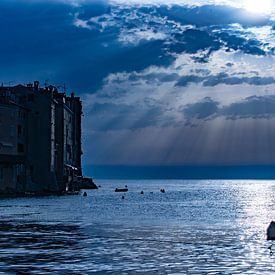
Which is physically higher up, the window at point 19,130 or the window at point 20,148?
the window at point 19,130

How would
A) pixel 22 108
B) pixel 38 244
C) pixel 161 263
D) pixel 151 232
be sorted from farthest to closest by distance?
pixel 22 108, pixel 151 232, pixel 38 244, pixel 161 263

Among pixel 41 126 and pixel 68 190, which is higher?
pixel 41 126

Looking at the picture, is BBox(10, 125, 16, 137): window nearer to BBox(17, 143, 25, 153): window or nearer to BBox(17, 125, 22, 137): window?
BBox(17, 125, 22, 137): window

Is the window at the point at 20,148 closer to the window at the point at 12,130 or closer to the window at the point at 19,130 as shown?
the window at the point at 19,130

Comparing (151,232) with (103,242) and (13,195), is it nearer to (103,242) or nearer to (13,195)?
(103,242)

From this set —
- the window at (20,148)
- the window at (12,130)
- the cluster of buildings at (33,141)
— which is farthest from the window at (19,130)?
the window at (12,130)

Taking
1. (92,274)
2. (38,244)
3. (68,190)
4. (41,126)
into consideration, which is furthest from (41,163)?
(92,274)

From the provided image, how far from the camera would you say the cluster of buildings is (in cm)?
12312

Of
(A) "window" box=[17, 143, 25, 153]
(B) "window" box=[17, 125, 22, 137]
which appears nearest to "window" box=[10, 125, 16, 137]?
(B) "window" box=[17, 125, 22, 137]

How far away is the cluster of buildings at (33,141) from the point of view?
123125 millimetres

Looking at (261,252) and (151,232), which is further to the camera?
(151,232)

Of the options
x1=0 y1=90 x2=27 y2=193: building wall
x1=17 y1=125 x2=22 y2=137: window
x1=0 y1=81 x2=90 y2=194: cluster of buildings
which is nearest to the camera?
x1=0 y1=90 x2=27 y2=193: building wall

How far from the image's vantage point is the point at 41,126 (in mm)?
132750

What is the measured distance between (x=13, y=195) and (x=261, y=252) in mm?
94674
